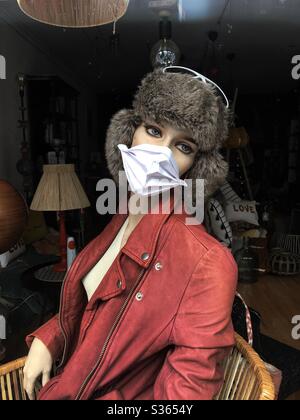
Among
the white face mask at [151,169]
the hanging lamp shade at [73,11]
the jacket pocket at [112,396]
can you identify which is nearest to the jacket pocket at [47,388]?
the jacket pocket at [112,396]

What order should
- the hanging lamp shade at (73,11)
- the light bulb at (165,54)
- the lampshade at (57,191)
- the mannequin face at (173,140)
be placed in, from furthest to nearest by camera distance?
the light bulb at (165,54) < the lampshade at (57,191) < the hanging lamp shade at (73,11) < the mannequin face at (173,140)

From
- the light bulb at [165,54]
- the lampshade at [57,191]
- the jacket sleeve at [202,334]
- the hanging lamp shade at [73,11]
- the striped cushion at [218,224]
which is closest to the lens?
the jacket sleeve at [202,334]

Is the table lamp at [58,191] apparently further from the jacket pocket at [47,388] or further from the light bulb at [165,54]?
the jacket pocket at [47,388]

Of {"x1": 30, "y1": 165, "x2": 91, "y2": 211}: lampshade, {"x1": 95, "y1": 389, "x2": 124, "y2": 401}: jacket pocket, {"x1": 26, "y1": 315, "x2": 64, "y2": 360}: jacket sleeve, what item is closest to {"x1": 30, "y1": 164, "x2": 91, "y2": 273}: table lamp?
{"x1": 30, "y1": 165, "x2": 91, "y2": 211}: lampshade

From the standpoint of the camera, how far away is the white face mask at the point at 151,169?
78 centimetres

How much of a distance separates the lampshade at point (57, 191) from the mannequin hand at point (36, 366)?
1.01 metres

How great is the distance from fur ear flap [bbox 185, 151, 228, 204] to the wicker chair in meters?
0.39

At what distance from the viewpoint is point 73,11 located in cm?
117

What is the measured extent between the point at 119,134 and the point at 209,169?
23 centimetres

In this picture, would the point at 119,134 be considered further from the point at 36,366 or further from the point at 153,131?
the point at 36,366

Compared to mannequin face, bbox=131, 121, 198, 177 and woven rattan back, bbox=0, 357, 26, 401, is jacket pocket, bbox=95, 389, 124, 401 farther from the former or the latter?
mannequin face, bbox=131, 121, 198, 177

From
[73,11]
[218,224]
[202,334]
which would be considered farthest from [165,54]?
[202,334]

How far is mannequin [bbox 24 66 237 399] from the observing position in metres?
0.71

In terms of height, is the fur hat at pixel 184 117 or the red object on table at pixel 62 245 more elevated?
the fur hat at pixel 184 117
